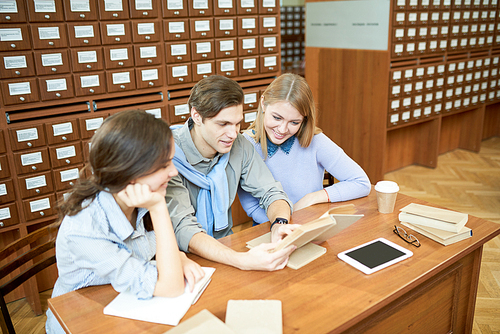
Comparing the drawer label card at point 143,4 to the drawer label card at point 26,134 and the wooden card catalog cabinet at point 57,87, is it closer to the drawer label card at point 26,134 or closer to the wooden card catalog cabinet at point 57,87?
the wooden card catalog cabinet at point 57,87

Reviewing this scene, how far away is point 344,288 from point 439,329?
656 mm

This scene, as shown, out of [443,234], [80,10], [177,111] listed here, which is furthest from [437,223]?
[80,10]

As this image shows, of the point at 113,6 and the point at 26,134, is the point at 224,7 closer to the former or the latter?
the point at 113,6

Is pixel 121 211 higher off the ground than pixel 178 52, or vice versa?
pixel 178 52

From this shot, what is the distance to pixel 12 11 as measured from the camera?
7.30 feet

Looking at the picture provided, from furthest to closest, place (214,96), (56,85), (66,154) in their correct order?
(66,154), (56,85), (214,96)

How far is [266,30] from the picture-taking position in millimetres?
3275

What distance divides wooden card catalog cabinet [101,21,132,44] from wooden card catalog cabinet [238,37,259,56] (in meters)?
0.86

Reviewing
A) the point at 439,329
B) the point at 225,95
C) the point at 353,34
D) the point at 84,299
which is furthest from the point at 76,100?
the point at 353,34

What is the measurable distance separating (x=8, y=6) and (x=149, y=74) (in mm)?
872

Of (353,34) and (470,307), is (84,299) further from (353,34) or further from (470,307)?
(353,34)

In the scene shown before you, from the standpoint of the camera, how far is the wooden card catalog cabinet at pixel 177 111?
9.73ft

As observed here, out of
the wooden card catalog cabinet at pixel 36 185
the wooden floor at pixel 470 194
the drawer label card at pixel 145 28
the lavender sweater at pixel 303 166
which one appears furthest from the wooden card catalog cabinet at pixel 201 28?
the wooden floor at pixel 470 194

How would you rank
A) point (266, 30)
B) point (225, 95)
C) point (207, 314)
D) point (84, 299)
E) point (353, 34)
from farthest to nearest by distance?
point (353, 34), point (266, 30), point (225, 95), point (84, 299), point (207, 314)
